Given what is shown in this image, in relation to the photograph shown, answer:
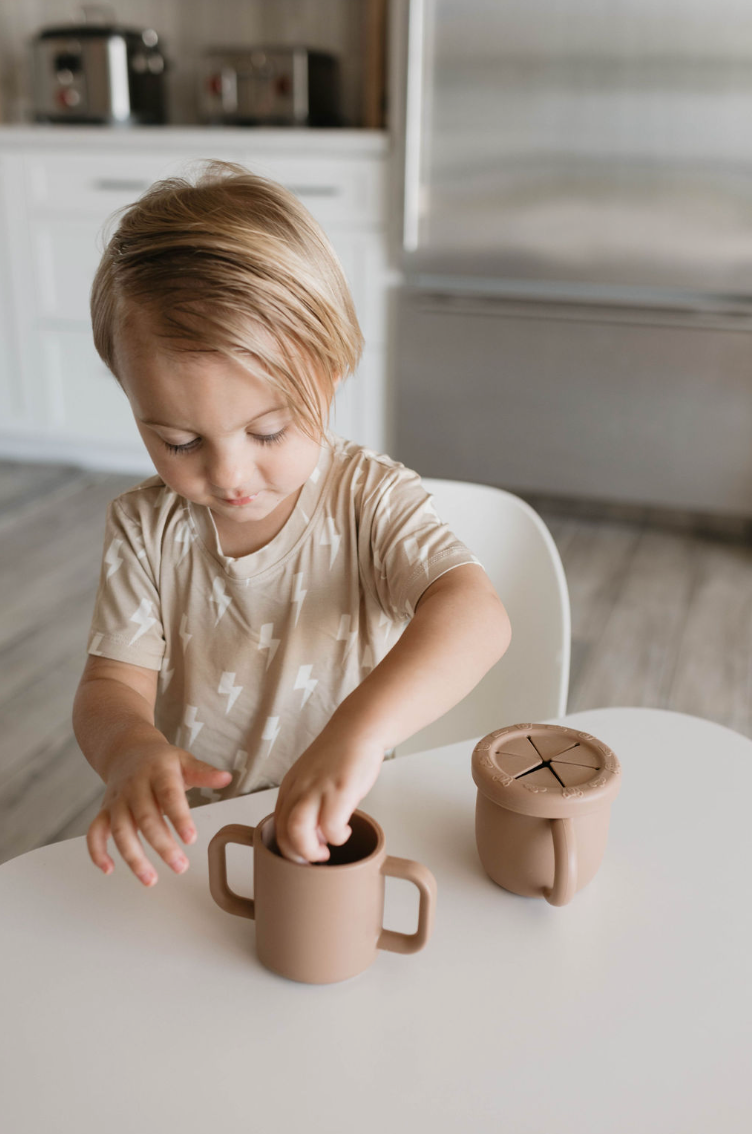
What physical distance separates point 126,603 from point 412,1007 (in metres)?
0.40

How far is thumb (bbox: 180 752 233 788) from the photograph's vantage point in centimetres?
49

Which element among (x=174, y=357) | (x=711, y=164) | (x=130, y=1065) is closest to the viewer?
(x=130, y=1065)

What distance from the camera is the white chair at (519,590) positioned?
2.82 ft

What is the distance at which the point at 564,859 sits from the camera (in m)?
0.49

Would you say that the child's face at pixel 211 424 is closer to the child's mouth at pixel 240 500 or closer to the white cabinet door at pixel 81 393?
the child's mouth at pixel 240 500

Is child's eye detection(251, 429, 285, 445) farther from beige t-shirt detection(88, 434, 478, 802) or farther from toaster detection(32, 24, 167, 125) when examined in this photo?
toaster detection(32, 24, 167, 125)

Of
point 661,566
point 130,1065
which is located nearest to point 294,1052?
point 130,1065

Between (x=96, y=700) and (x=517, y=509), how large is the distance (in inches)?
16.2

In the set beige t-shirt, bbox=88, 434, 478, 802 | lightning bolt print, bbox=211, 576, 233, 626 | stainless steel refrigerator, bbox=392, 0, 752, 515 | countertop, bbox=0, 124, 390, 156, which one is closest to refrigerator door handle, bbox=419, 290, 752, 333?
stainless steel refrigerator, bbox=392, 0, 752, 515

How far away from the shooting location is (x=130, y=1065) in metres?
0.42

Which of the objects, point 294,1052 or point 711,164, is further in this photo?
point 711,164

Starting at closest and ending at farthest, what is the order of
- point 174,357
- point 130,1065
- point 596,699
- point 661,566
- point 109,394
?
1. point 130,1065
2. point 174,357
3. point 596,699
4. point 661,566
5. point 109,394

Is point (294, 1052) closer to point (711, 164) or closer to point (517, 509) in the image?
point (517, 509)

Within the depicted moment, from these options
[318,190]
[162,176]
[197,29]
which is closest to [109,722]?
[318,190]
